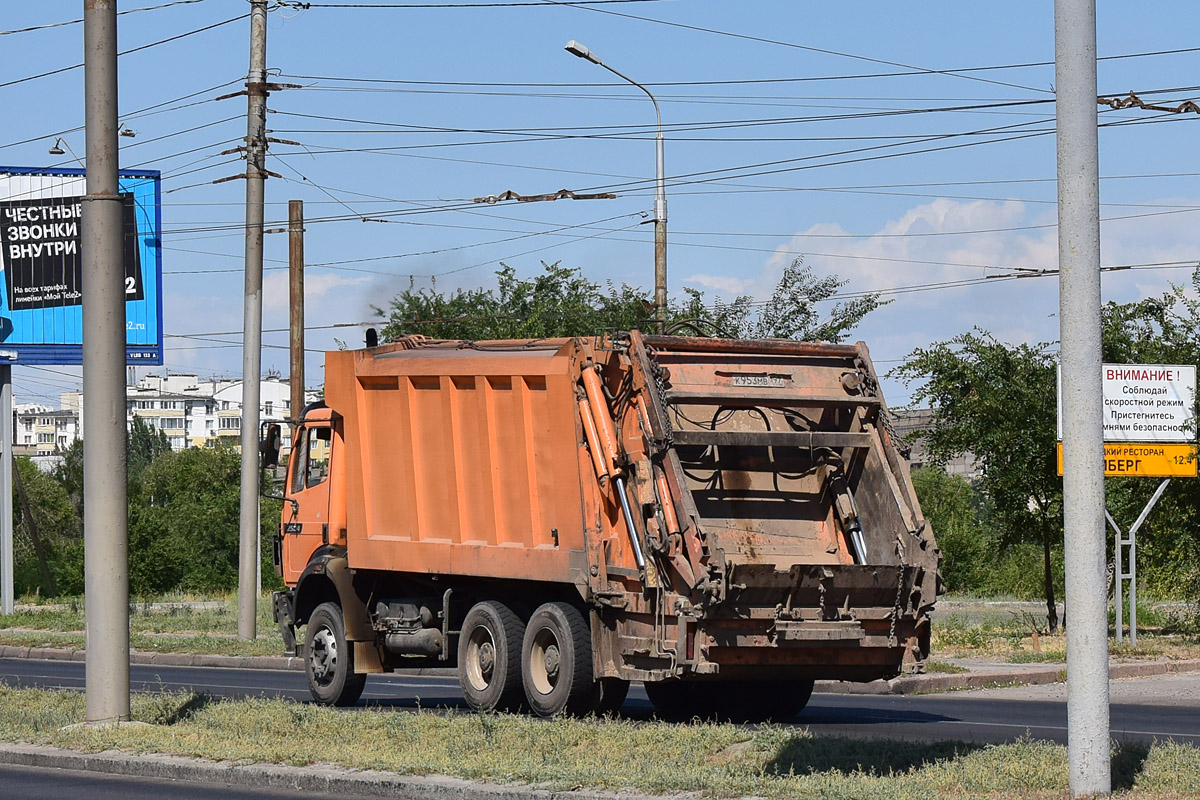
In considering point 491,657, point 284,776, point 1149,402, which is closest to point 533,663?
point 491,657

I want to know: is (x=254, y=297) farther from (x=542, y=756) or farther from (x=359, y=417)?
(x=542, y=756)

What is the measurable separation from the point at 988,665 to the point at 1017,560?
27552 mm

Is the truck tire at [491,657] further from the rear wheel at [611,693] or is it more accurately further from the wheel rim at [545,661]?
the rear wheel at [611,693]

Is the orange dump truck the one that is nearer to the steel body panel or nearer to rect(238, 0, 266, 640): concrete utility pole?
the steel body panel

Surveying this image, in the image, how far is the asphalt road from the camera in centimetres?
1341

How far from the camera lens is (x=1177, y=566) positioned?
2475cm

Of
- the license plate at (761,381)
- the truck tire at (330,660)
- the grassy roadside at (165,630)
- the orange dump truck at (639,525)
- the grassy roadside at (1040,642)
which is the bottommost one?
the grassy roadside at (165,630)

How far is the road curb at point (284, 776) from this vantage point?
923 centimetres

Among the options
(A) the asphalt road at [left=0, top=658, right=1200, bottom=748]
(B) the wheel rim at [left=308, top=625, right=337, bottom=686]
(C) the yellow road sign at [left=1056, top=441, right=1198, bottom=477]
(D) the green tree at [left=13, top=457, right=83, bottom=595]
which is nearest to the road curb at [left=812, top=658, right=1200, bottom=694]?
(A) the asphalt road at [left=0, top=658, right=1200, bottom=748]

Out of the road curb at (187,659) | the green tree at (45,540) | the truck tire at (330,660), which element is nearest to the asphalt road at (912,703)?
the road curb at (187,659)

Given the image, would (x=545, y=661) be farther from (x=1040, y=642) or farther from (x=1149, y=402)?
(x=1040, y=642)

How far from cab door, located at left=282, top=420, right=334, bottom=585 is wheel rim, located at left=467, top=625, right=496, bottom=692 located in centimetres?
282

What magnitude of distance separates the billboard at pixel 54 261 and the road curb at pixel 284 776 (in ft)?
78.6

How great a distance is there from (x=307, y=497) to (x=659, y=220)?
12276mm
